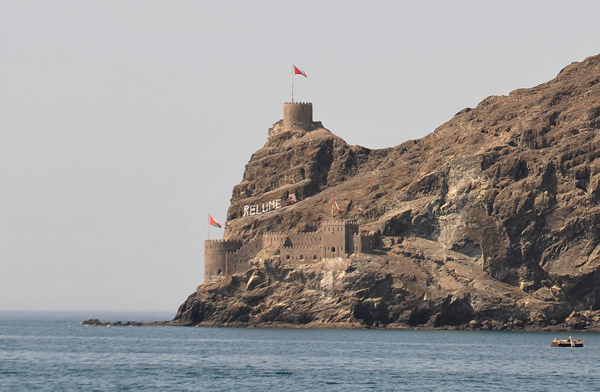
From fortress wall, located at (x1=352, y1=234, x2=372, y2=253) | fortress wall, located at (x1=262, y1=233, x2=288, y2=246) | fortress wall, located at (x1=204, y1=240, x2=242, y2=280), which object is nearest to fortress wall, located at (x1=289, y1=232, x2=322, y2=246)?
fortress wall, located at (x1=262, y1=233, x2=288, y2=246)

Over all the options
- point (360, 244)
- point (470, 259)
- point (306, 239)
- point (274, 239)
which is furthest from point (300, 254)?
point (470, 259)

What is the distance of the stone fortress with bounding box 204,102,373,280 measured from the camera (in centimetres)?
18412

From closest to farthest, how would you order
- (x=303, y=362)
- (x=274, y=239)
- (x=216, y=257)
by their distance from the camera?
(x=303, y=362), (x=274, y=239), (x=216, y=257)

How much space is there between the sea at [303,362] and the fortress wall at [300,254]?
35.1 ft

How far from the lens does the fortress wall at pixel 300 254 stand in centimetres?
18675

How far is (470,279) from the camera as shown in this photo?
183 meters

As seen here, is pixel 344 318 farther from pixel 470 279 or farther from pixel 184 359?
pixel 184 359

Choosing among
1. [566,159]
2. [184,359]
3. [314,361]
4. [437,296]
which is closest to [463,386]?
[314,361]

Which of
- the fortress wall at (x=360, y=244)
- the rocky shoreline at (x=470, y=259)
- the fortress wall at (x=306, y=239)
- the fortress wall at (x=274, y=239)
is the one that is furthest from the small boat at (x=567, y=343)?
the fortress wall at (x=274, y=239)

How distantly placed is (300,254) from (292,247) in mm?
1956

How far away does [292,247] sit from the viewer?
7456 inches

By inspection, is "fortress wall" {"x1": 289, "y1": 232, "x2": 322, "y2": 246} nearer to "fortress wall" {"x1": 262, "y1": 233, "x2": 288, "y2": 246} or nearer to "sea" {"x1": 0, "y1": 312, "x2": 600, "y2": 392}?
"fortress wall" {"x1": 262, "y1": 233, "x2": 288, "y2": 246}

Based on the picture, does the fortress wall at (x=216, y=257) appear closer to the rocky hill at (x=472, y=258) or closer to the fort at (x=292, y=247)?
the fort at (x=292, y=247)

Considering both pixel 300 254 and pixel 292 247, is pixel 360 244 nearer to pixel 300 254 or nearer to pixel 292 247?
pixel 300 254
